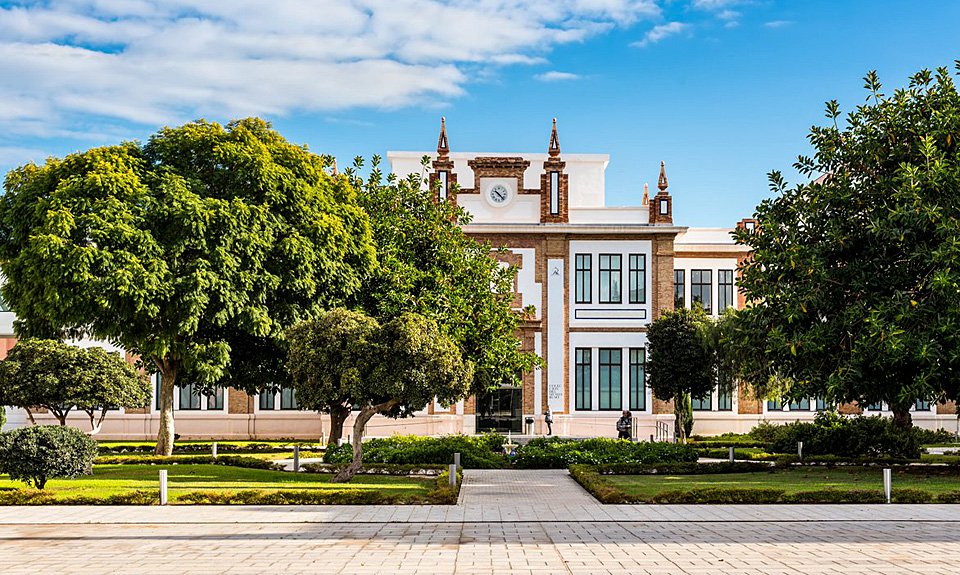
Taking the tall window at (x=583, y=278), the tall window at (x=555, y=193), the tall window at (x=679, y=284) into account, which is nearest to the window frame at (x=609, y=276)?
the tall window at (x=583, y=278)

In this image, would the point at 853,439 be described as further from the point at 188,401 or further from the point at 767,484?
the point at 188,401

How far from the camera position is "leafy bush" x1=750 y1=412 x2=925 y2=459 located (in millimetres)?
33031

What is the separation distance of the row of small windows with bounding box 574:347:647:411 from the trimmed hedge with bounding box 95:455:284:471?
22.7m

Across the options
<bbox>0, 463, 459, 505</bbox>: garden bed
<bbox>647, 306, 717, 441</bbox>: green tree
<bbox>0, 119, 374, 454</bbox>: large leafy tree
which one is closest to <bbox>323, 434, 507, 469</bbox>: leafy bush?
<bbox>0, 463, 459, 505</bbox>: garden bed

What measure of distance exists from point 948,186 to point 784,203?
14.7 ft

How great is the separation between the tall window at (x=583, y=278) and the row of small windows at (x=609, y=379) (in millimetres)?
2530

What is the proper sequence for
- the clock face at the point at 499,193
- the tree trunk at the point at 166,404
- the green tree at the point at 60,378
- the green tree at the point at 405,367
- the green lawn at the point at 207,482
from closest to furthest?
the green lawn at the point at 207,482, the green tree at the point at 405,367, the tree trunk at the point at 166,404, the green tree at the point at 60,378, the clock face at the point at 499,193

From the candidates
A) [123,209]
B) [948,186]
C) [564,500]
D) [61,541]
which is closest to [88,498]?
[61,541]

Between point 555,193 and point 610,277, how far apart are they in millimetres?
4978

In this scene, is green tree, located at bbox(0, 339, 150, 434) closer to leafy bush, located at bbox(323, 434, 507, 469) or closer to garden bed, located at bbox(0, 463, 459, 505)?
garden bed, located at bbox(0, 463, 459, 505)

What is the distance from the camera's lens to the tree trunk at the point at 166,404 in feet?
108

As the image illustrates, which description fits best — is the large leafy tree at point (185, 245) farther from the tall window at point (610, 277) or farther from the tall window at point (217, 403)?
the tall window at point (610, 277)

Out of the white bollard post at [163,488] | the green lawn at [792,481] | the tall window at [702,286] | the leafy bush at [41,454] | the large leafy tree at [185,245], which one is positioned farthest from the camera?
the tall window at [702,286]

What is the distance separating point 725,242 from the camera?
5453 centimetres
